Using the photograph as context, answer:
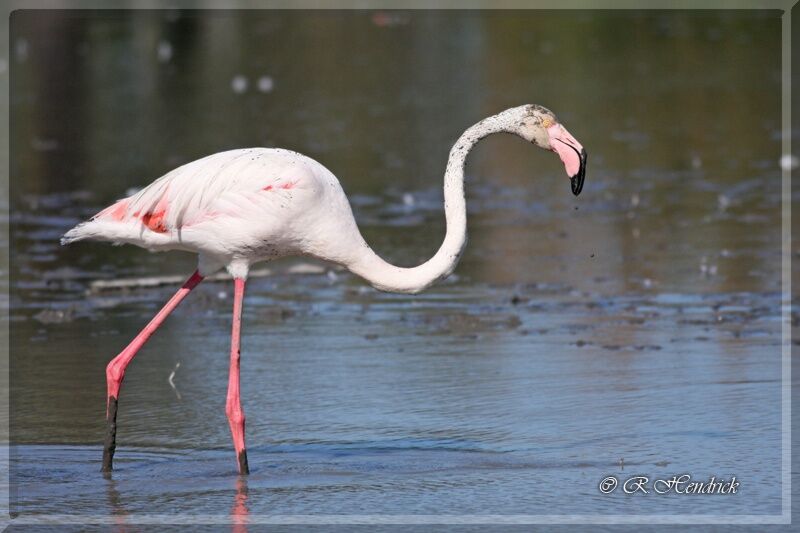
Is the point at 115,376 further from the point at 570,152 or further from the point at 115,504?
the point at 570,152

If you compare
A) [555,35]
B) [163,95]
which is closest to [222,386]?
[163,95]

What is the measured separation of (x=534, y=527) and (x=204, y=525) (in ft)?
3.91

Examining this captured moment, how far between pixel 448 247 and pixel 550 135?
2.13 ft

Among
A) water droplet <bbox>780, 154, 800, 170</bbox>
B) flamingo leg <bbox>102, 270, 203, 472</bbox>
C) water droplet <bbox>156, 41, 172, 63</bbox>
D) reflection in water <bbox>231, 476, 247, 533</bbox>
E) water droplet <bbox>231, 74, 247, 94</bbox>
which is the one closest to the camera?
reflection in water <bbox>231, 476, 247, 533</bbox>

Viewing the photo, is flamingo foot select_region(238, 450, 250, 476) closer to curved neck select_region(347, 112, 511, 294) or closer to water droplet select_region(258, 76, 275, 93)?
curved neck select_region(347, 112, 511, 294)

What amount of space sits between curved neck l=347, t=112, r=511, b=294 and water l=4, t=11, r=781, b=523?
712 mm

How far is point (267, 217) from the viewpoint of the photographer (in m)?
6.61

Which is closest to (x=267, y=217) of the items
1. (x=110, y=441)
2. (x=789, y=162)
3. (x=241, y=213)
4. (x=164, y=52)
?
(x=241, y=213)

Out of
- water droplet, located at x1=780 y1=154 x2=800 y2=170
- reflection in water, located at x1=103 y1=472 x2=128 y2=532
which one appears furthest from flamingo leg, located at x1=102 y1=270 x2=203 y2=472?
water droplet, located at x1=780 y1=154 x2=800 y2=170

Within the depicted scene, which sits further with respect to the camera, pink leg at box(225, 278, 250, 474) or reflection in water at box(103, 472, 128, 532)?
pink leg at box(225, 278, 250, 474)

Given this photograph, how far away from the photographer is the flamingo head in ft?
21.2

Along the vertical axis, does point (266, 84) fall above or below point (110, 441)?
above

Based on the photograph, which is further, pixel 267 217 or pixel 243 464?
pixel 267 217

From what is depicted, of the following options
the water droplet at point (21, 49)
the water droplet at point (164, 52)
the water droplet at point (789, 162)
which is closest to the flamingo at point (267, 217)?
the water droplet at point (789, 162)
